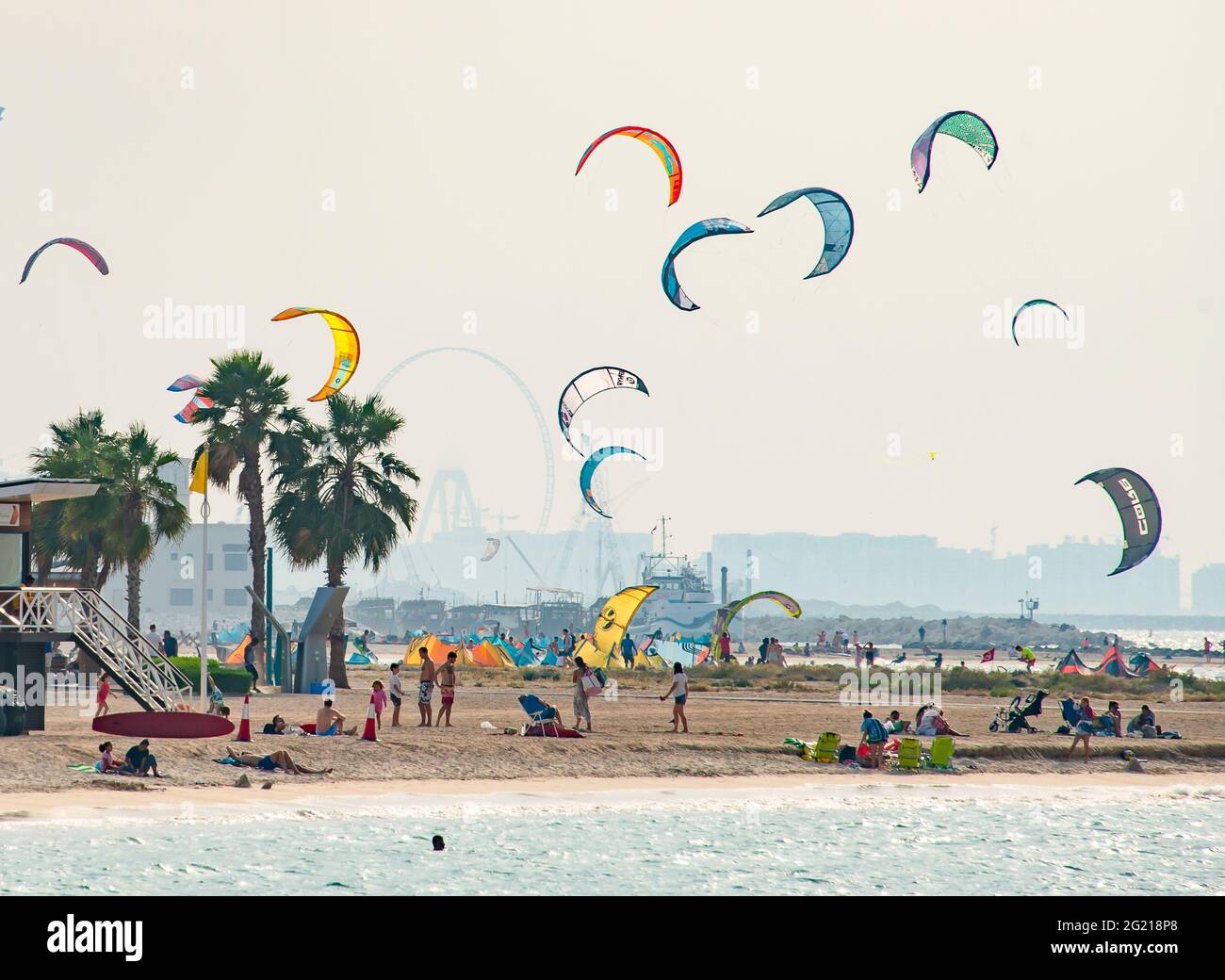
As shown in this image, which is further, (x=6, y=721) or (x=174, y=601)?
(x=174, y=601)

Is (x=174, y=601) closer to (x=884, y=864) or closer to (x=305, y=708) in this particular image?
(x=305, y=708)

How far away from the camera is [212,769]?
23.8m

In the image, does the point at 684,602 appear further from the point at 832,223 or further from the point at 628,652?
the point at 832,223

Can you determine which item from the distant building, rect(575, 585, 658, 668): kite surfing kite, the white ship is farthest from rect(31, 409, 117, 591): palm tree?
the distant building

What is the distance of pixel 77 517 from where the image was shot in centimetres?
3869

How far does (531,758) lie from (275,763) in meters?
4.32

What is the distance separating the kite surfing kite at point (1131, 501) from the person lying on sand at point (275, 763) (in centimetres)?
2719

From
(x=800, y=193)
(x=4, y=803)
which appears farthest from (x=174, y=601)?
(x=4, y=803)

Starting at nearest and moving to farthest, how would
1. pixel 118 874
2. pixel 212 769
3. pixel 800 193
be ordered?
pixel 118 874 < pixel 212 769 < pixel 800 193

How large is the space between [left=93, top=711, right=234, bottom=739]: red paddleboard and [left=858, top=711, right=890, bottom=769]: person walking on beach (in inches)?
417

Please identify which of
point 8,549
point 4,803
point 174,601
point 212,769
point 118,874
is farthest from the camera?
point 174,601

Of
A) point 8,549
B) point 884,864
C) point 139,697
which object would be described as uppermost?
point 8,549

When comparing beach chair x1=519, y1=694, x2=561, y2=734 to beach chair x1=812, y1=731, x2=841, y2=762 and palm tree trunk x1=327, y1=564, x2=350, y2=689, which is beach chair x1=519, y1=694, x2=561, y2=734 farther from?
palm tree trunk x1=327, y1=564, x2=350, y2=689
